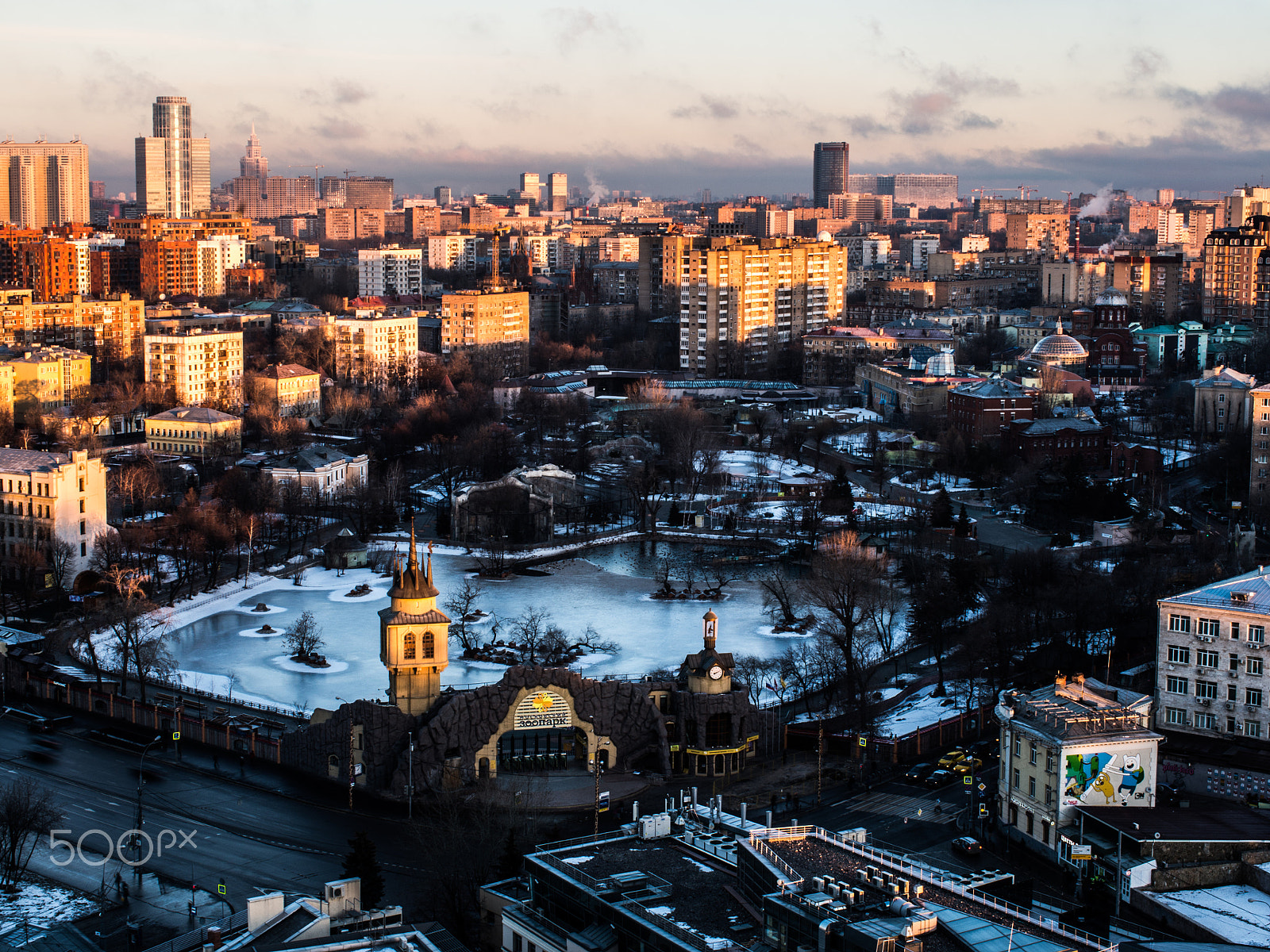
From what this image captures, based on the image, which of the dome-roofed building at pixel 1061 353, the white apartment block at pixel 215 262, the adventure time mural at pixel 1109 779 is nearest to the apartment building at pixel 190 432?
the dome-roofed building at pixel 1061 353

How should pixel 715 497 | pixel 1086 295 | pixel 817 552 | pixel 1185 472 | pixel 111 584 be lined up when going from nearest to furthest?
pixel 111 584 < pixel 817 552 < pixel 715 497 < pixel 1185 472 < pixel 1086 295

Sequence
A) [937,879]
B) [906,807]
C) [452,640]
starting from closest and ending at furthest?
[937,879]
[906,807]
[452,640]

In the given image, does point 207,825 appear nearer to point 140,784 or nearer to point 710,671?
point 140,784

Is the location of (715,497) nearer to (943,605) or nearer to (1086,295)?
(943,605)

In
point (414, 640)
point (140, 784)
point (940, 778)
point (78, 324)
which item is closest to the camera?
point (140, 784)

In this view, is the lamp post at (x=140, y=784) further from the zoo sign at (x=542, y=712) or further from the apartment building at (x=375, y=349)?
the apartment building at (x=375, y=349)

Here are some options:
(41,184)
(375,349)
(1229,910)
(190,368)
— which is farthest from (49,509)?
(41,184)

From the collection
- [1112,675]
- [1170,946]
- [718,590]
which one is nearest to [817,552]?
[718,590]
